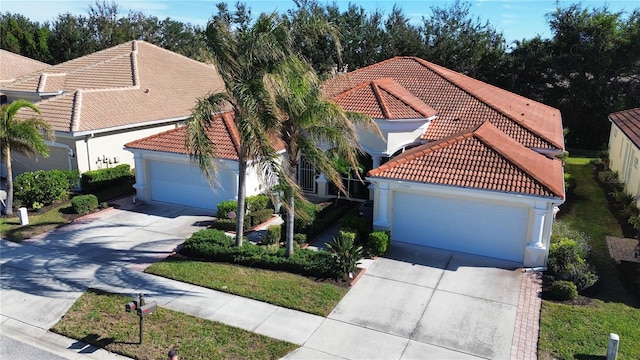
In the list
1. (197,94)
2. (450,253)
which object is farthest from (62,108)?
(450,253)

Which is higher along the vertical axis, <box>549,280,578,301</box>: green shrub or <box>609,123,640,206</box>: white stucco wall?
<box>609,123,640,206</box>: white stucco wall

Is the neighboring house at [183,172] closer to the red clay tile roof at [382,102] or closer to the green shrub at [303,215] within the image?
the green shrub at [303,215]

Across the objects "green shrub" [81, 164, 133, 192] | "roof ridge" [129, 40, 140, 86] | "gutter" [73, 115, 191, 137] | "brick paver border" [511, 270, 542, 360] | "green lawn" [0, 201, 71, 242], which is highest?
"roof ridge" [129, 40, 140, 86]

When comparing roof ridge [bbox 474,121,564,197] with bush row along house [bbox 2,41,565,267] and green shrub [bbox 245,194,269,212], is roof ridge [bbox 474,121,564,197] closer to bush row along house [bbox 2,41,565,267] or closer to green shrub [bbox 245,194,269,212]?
bush row along house [bbox 2,41,565,267]

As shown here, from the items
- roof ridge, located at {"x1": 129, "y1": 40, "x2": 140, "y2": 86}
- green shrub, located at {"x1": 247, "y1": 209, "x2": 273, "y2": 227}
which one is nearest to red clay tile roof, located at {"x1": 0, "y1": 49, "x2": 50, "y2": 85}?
roof ridge, located at {"x1": 129, "y1": 40, "x2": 140, "y2": 86}

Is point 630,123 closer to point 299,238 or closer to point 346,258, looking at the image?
point 299,238

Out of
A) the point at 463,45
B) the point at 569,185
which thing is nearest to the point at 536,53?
the point at 463,45

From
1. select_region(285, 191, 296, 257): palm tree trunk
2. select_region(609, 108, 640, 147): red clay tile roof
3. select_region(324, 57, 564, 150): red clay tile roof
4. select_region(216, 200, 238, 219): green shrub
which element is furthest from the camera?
select_region(609, 108, 640, 147): red clay tile roof
